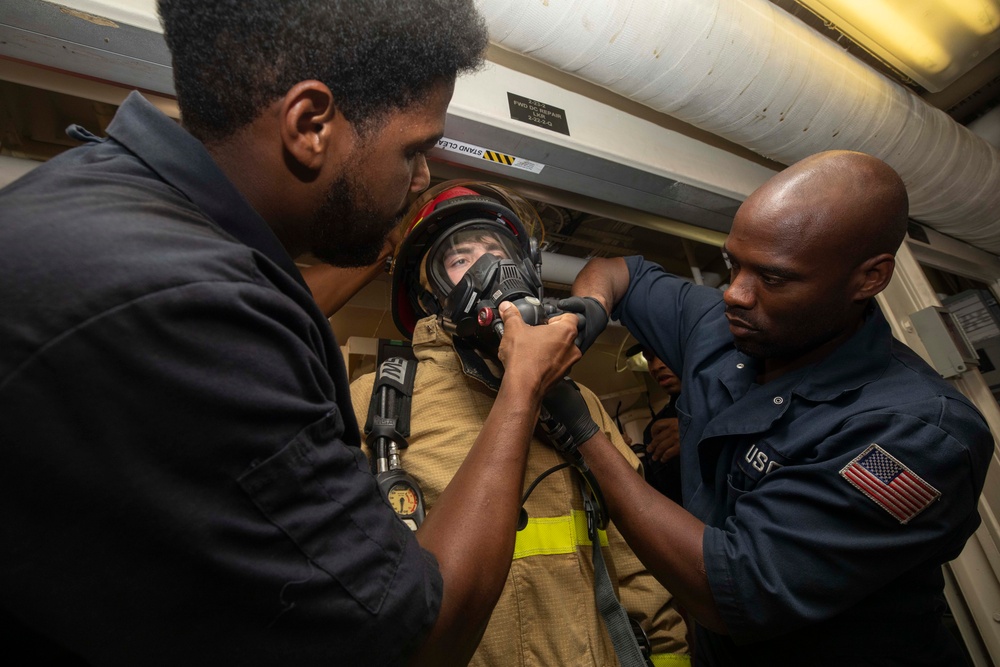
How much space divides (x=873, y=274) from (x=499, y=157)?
1.25m

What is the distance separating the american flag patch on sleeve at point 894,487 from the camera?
1.28 meters

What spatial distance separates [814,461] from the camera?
1401 millimetres

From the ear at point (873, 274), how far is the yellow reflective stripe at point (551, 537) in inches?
44.9

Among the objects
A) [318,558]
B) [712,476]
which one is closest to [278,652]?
[318,558]

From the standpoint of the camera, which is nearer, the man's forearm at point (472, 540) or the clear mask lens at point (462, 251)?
the man's forearm at point (472, 540)

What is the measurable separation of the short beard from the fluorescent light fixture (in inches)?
76.6

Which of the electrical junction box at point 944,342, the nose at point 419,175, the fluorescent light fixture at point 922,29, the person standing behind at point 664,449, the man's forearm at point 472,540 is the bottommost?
the person standing behind at point 664,449

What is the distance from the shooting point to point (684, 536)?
1.41 m

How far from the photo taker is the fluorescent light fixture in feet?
6.34

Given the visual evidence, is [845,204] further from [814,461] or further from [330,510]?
[330,510]

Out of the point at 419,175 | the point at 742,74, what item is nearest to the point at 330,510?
the point at 419,175

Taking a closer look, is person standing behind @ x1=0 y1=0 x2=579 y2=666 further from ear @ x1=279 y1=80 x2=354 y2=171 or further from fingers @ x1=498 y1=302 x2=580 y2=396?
fingers @ x1=498 y1=302 x2=580 y2=396

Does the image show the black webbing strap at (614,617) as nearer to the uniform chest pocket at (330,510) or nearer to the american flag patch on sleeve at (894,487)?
the american flag patch on sleeve at (894,487)

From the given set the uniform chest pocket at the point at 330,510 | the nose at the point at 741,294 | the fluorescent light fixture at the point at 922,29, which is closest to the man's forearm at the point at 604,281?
the nose at the point at 741,294
